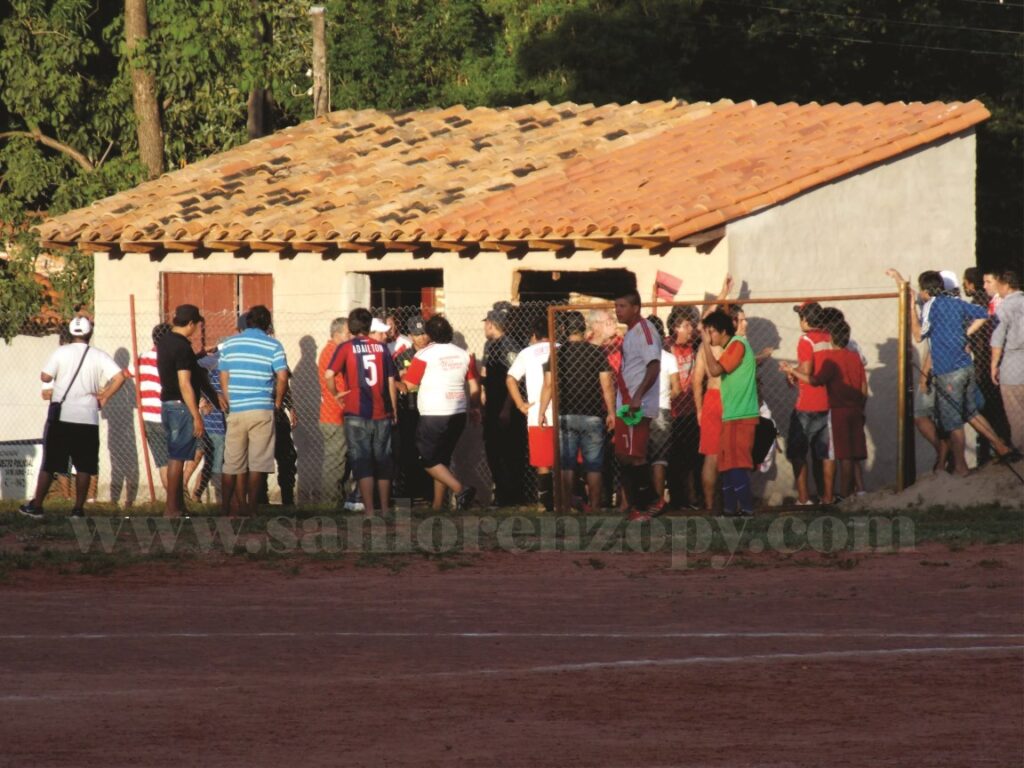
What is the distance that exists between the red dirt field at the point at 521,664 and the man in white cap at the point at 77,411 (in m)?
3.09

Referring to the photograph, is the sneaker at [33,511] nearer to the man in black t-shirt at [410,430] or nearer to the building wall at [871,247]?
the man in black t-shirt at [410,430]

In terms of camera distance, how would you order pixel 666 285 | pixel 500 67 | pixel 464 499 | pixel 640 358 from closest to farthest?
pixel 640 358 → pixel 464 499 → pixel 666 285 → pixel 500 67

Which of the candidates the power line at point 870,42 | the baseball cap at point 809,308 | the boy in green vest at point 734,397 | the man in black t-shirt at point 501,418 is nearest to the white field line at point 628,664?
the boy in green vest at point 734,397

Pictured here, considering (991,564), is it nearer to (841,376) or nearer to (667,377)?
(841,376)

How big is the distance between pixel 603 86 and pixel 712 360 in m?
18.4

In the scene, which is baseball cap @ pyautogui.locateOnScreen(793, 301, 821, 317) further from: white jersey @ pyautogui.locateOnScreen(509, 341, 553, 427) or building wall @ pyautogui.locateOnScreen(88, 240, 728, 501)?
white jersey @ pyautogui.locateOnScreen(509, 341, 553, 427)

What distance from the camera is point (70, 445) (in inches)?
623

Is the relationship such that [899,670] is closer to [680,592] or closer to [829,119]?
[680,592]

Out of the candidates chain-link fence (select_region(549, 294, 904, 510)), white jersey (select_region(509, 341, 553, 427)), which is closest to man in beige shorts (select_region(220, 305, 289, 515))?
white jersey (select_region(509, 341, 553, 427))

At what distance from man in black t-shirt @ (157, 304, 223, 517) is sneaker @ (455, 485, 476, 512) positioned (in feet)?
8.08

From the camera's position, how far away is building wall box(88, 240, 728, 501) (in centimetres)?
1833

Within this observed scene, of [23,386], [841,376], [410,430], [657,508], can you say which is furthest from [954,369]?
[23,386]

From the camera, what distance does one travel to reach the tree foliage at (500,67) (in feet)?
85.8

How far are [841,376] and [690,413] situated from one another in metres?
1.29
